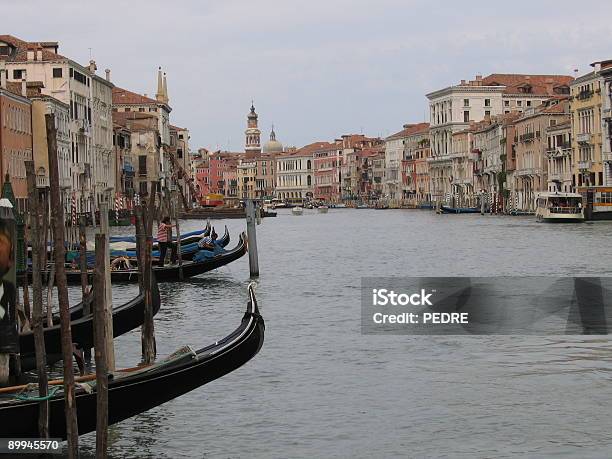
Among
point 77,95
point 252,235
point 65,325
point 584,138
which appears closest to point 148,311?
point 65,325

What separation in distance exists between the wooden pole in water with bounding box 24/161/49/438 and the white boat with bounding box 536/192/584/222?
136 ft

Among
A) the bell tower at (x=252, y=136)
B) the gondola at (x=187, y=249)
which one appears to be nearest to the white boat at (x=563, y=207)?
the gondola at (x=187, y=249)

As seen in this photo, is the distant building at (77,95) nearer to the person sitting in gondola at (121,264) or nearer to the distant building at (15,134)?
the distant building at (15,134)

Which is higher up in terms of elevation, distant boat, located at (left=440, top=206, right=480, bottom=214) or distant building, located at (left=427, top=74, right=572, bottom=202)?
distant building, located at (left=427, top=74, right=572, bottom=202)

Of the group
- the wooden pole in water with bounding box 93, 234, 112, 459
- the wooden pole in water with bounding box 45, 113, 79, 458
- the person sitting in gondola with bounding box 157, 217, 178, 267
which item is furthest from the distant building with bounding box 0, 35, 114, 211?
the wooden pole in water with bounding box 93, 234, 112, 459

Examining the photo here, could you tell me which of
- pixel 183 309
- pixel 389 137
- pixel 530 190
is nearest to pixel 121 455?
pixel 183 309

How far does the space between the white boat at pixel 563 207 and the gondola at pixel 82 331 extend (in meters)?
41.3

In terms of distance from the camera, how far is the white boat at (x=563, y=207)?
5169cm

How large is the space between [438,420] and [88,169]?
155 ft

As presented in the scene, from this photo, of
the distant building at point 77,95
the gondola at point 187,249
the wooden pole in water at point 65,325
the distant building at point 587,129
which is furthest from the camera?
the distant building at point 587,129

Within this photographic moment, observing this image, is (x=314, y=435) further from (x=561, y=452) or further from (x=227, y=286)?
(x=227, y=286)

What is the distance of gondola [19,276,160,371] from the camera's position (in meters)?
10.7

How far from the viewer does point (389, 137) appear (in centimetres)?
12069

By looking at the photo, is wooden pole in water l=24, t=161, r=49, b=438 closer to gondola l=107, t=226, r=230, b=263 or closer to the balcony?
gondola l=107, t=226, r=230, b=263
